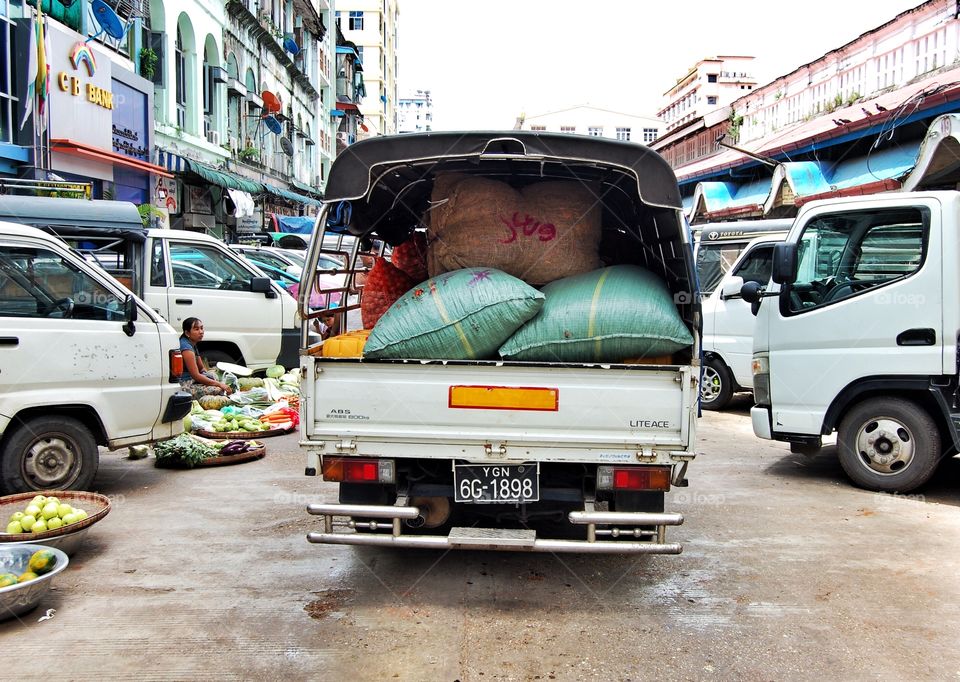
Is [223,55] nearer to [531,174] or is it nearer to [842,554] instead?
[531,174]

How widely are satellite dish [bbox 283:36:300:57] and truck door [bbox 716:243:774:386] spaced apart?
2453cm

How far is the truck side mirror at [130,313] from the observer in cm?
563

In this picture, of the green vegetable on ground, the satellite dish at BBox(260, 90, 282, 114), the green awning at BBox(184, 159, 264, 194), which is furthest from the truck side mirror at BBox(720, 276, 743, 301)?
the satellite dish at BBox(260, 90, 282, 114)

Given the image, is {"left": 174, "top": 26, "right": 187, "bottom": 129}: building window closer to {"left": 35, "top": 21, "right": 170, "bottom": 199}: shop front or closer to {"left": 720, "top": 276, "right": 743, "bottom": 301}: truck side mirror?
{"left": 35, "top": 21, "right": 170, "bottom": 199}: shop front

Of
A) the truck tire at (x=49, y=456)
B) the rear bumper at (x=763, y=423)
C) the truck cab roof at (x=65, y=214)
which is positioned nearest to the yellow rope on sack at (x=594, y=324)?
the rear bumper at (x=763, y=423)

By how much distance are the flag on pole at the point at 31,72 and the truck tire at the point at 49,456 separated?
8.57 meters

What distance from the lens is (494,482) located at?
3.91 meters

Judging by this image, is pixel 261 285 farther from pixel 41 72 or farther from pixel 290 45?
pixel 290 45

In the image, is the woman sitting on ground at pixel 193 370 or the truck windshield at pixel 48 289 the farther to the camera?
the woman sitting on ground at pixel 193 370

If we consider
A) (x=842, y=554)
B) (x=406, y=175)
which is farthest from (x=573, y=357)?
(x=842, y=554)

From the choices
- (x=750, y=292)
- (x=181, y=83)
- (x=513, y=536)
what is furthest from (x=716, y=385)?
(x=181, y=83)

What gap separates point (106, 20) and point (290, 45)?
A: 54.3 ft

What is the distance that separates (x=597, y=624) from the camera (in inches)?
144

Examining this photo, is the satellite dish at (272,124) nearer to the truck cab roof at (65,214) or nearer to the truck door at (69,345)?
the truck cab roof at (65,214)
